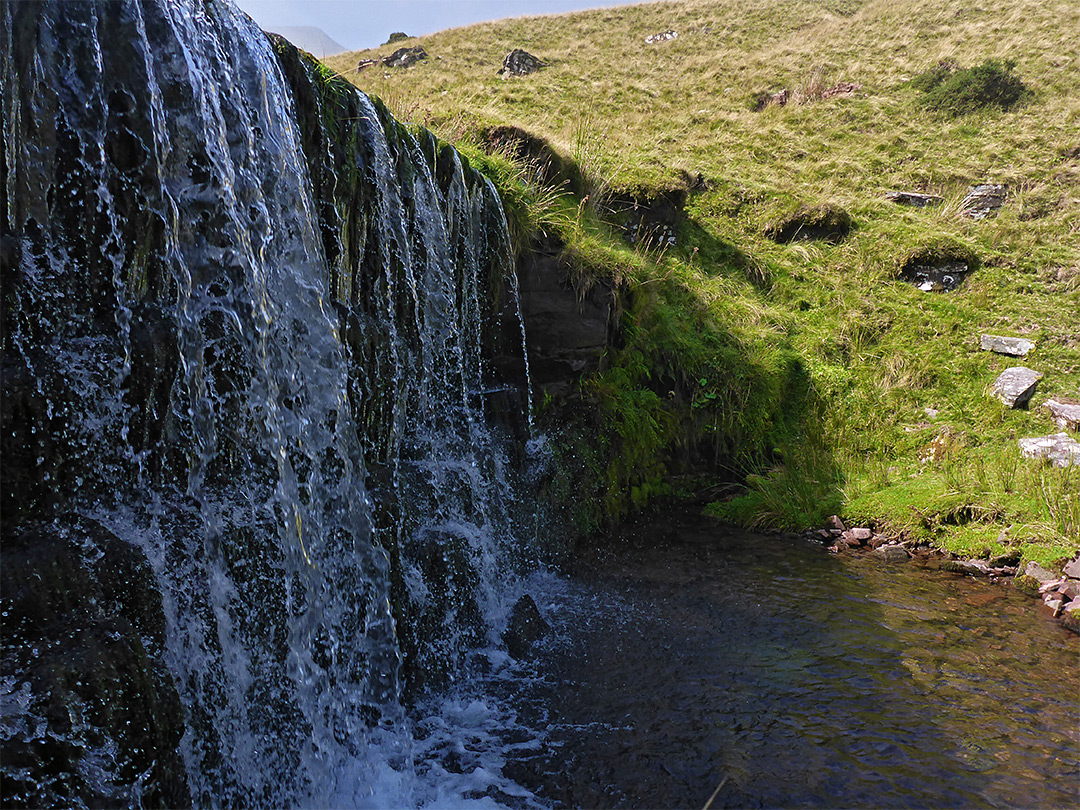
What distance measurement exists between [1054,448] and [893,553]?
8.43ft

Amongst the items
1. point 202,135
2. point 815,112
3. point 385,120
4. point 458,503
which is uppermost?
point 815,112

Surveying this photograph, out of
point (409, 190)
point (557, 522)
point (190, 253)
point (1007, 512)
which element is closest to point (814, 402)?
point (1007, 512)

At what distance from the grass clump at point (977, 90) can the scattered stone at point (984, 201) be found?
478 cm

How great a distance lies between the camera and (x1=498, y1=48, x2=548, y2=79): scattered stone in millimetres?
21228

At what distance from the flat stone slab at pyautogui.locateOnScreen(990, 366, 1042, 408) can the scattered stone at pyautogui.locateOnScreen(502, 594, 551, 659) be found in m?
7.04

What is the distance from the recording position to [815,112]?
1744 cm

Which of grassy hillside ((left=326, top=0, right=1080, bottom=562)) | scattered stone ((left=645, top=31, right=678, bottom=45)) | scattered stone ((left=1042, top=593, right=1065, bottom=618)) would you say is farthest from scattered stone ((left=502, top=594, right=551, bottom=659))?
scattered stone ((left=645, top=31, right=678, bottom=45))

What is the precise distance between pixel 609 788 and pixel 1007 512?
5502 mm

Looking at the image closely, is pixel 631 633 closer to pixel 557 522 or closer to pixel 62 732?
pixel 557 522

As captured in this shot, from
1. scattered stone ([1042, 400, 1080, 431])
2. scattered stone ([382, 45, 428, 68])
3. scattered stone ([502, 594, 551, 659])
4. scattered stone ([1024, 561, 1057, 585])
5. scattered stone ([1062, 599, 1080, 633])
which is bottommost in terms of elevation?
scattered stone ([1062, 599, 1080, 633])

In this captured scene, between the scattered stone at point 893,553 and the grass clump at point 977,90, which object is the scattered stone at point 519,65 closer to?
the grass clump at point 977,90

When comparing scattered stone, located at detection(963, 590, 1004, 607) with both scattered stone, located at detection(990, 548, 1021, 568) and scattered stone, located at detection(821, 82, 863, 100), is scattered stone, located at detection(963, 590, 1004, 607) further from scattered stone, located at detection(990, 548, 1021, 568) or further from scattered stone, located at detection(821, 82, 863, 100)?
scattered stone, located at detection(821, 82, 863, 100)

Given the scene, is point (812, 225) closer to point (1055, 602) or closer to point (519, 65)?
point (1055, 602)

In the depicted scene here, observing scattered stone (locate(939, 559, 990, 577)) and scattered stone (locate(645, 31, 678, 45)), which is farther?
scattered stone (locate(645, 31, 678, 45))
